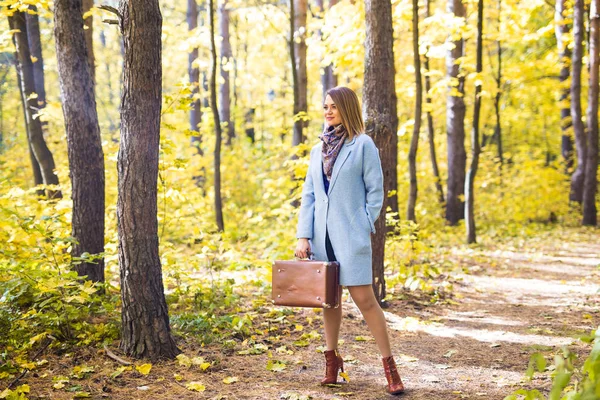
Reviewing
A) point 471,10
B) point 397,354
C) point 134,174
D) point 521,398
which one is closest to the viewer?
point 521,398

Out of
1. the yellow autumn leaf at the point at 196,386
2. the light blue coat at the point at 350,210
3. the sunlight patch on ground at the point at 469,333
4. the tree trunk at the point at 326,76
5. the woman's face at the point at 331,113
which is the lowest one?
the sunlight patch on ground at the point at 469,333

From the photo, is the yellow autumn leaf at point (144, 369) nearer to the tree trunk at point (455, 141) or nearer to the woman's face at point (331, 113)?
the woman's face at point (331, 113)

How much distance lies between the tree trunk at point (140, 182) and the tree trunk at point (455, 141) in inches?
400

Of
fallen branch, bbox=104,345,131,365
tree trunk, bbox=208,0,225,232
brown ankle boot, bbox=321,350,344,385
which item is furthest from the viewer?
tree trunk, bbox=208,0,225,232

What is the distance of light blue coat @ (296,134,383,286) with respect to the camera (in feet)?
12.2

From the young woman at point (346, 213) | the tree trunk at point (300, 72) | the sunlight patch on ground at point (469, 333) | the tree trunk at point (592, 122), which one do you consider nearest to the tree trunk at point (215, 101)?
the tree trunk at point (300, 72)

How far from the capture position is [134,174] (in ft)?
13.9

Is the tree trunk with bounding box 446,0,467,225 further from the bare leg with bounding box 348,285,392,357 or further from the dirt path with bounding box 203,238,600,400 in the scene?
the bare leg with bounding box 348,285,392,357

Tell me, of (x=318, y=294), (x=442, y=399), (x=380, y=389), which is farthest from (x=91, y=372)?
(x=442, y=399)

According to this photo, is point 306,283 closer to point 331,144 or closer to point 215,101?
point 331,144

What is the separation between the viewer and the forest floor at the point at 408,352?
3.84m

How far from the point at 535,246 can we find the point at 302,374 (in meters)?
8.93

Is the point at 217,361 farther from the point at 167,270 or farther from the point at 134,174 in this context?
the point at 167,270

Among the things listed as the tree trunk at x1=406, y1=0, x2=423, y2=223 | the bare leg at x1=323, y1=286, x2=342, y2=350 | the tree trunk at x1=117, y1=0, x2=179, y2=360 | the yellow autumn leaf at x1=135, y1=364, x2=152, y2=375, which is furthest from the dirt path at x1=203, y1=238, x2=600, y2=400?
the tree trunk at x1=406, y1=0, x2=423, y2=223
